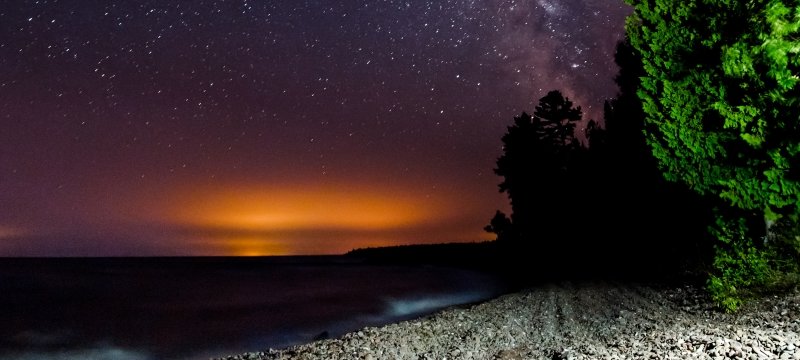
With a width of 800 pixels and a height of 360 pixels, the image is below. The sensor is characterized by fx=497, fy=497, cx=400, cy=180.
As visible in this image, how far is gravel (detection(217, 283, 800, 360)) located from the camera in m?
7.66

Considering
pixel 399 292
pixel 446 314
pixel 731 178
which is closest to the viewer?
pixel 731 178

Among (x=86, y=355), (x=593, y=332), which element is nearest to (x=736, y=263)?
(x=593, y=332)

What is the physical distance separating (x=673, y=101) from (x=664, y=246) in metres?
11.7

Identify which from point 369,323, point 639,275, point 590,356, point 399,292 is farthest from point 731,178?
point 399,292

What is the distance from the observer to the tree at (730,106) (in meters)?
9.57

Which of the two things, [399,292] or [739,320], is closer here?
[739,320]

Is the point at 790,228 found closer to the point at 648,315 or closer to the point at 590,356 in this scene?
the point at 648,315

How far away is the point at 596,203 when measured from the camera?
108ft

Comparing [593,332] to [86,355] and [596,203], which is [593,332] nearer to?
[86,355]

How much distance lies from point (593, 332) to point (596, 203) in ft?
77.9

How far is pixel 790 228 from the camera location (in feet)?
41.1

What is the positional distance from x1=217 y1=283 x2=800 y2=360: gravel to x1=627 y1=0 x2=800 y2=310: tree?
154cm

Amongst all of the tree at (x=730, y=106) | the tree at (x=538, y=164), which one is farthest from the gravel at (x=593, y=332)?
the tree at (x=538, y=164)

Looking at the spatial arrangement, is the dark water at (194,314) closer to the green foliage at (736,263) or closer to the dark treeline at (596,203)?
the dark treeline at (596,203)
